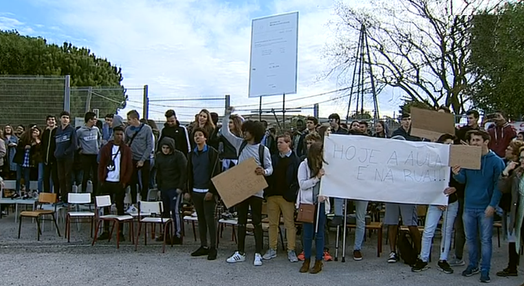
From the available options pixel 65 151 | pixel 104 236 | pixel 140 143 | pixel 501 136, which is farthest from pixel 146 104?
pixel 501 136

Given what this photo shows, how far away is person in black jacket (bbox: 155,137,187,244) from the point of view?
831cm

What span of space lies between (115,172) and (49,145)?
2.62 meters

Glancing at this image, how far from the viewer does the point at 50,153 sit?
34.6ft

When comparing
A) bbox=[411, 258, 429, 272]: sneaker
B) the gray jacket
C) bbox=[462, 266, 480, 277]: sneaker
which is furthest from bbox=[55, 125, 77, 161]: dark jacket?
bbox=[462, 266, 480, 277]: sneaker

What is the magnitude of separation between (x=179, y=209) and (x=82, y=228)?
2.30 meters

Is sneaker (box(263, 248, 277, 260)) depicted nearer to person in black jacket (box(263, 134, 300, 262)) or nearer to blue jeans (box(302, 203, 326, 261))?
person in black jacket (box(263, 134, 300, 262))

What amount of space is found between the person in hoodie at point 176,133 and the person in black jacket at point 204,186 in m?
2.04

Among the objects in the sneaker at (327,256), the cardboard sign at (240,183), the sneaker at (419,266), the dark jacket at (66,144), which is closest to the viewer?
the sneaker at (419,266)

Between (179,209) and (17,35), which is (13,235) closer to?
(179,209)

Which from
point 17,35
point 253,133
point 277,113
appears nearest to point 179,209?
point 253,133

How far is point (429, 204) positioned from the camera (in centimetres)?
696

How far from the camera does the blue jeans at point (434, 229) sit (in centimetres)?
686

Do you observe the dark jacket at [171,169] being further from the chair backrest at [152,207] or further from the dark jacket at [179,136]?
the dark jacket at [179,136]

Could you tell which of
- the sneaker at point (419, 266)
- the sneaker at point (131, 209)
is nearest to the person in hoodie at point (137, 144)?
the sneaker at point (131, 209)
